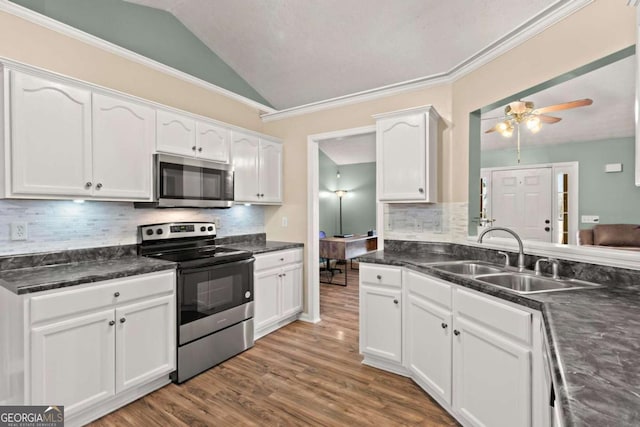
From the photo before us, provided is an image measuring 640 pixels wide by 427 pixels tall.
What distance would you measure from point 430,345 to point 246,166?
2454 millimetres

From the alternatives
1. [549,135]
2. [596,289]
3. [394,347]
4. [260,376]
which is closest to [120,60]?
[260,376]

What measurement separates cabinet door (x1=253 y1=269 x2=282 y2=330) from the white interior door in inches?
166

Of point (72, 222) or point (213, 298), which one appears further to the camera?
point (213, 298)

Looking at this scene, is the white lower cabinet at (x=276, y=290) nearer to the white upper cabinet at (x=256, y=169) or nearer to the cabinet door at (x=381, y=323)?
the white upper cabinet at (x=256, y=169)

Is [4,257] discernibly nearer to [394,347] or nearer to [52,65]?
[52,65]

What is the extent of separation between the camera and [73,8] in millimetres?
A: 2412

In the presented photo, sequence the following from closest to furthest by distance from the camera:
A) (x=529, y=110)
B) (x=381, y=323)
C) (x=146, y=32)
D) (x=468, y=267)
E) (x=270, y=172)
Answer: (x=468, y=267) < (x=381, y=323) < (x=146, y=32) < (x=529, y=110) < (x=270, y=172)

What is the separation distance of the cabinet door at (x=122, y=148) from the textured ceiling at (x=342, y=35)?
1.32 m

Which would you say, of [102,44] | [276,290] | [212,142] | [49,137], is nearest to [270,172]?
[212,142]

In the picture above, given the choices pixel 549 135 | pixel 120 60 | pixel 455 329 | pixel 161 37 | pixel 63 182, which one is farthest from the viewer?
pixel 549 135

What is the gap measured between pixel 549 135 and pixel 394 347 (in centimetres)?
455

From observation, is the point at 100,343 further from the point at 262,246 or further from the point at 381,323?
the point at 381,323

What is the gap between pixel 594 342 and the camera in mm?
929

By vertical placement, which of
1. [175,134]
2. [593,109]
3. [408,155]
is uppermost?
[593,109]
